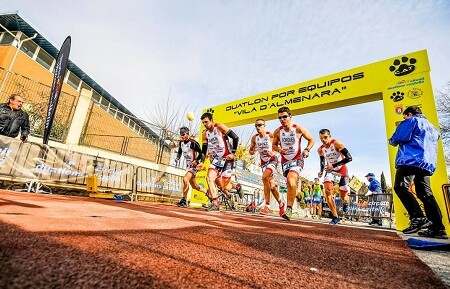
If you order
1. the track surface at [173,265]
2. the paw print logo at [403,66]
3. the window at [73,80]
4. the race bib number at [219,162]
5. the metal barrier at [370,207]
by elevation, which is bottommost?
the track surface at [173,265]

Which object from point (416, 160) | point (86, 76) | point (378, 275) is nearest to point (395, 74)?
point (416, 160)

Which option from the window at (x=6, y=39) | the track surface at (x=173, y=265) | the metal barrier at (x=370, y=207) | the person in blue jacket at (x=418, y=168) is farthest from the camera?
the window at (x=6, y=39)

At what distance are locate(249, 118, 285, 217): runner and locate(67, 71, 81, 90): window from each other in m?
17.7

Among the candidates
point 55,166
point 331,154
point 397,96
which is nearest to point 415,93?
point 397,96

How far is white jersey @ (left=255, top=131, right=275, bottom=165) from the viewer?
19.9 feet

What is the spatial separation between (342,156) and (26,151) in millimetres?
8344

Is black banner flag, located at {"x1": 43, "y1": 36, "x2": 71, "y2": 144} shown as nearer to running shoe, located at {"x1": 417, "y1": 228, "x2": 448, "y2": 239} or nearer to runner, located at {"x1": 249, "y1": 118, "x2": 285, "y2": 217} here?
runner, located at {"x1": 249, "y1": 118, "x2": 285, "y2": 217}

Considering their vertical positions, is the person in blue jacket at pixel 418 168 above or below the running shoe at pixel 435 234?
above

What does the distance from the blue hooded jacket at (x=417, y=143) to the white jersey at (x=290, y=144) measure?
6.01 ft

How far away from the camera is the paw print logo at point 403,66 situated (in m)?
5.72

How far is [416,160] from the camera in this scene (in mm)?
3410

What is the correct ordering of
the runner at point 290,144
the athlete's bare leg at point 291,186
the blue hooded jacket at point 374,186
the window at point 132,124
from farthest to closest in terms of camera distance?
1. the window at point 132,124
2. the blue hooded jacket at point 374,186
3. the runner at point 290,144
4. the athlete's bare leg at point 291,186

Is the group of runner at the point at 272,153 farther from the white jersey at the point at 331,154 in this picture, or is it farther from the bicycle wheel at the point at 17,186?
the bicycle wheel at the point at 17,186

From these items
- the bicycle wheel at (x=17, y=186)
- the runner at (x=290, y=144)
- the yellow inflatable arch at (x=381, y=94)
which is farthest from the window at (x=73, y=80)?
the runner at (x=290, y=144)
